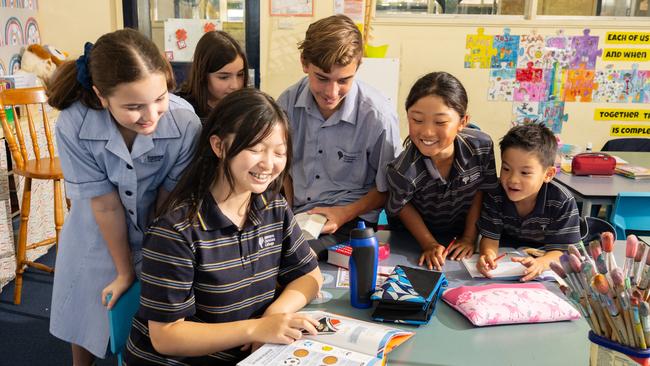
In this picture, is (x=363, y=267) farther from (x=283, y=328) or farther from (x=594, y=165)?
(x=594, y=165)

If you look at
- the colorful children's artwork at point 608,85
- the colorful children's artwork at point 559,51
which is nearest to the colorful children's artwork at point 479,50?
the colorful children's artwork at point 559,51

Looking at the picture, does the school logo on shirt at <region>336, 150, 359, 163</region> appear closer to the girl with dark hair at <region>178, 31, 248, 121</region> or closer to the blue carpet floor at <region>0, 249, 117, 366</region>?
the girl with dark hair at <region>178, 31, 248, 121</region>

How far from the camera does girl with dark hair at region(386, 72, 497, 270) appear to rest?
5.46ft

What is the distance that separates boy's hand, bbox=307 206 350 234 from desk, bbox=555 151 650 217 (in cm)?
114

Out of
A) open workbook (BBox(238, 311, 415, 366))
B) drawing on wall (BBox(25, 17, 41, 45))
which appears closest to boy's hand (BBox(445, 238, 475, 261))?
open workbook (BBox(238, 311, 415, 366))

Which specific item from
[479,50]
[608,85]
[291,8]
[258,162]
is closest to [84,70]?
[258,162]

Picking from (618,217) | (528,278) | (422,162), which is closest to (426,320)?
(528,278)

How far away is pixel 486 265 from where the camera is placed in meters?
1.48

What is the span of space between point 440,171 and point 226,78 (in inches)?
30.2

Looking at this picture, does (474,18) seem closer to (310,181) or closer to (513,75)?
(513,75)

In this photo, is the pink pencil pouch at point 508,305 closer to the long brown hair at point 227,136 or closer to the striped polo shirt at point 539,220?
the striped polo shirt at point 539,220

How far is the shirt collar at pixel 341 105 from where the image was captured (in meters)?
1.90

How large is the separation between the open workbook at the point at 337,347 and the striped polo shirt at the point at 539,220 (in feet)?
2.19

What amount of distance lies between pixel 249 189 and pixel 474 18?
12.2ft
